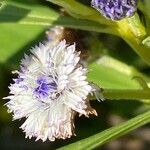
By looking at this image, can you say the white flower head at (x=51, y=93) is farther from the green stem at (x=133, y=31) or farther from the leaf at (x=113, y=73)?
the leaf at (x=113, y=73)

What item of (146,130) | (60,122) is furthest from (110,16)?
(146,130)

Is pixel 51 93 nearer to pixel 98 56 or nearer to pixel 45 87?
pixel 45 87

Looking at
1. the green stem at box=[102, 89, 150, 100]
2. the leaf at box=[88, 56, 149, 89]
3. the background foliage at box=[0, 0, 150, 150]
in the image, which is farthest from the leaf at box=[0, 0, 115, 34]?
the leaf at box=[88, 56, 149, 89]

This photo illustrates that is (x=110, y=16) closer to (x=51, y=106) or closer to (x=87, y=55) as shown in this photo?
(x=51, y=106)

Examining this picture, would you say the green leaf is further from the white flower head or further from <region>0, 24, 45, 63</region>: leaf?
<region>0, 24, 45, 63</region>: leaf

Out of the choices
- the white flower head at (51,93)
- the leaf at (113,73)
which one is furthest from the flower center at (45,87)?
the leaf at (113,73)

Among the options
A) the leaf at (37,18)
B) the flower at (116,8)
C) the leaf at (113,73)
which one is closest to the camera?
the flower at (116,8)
